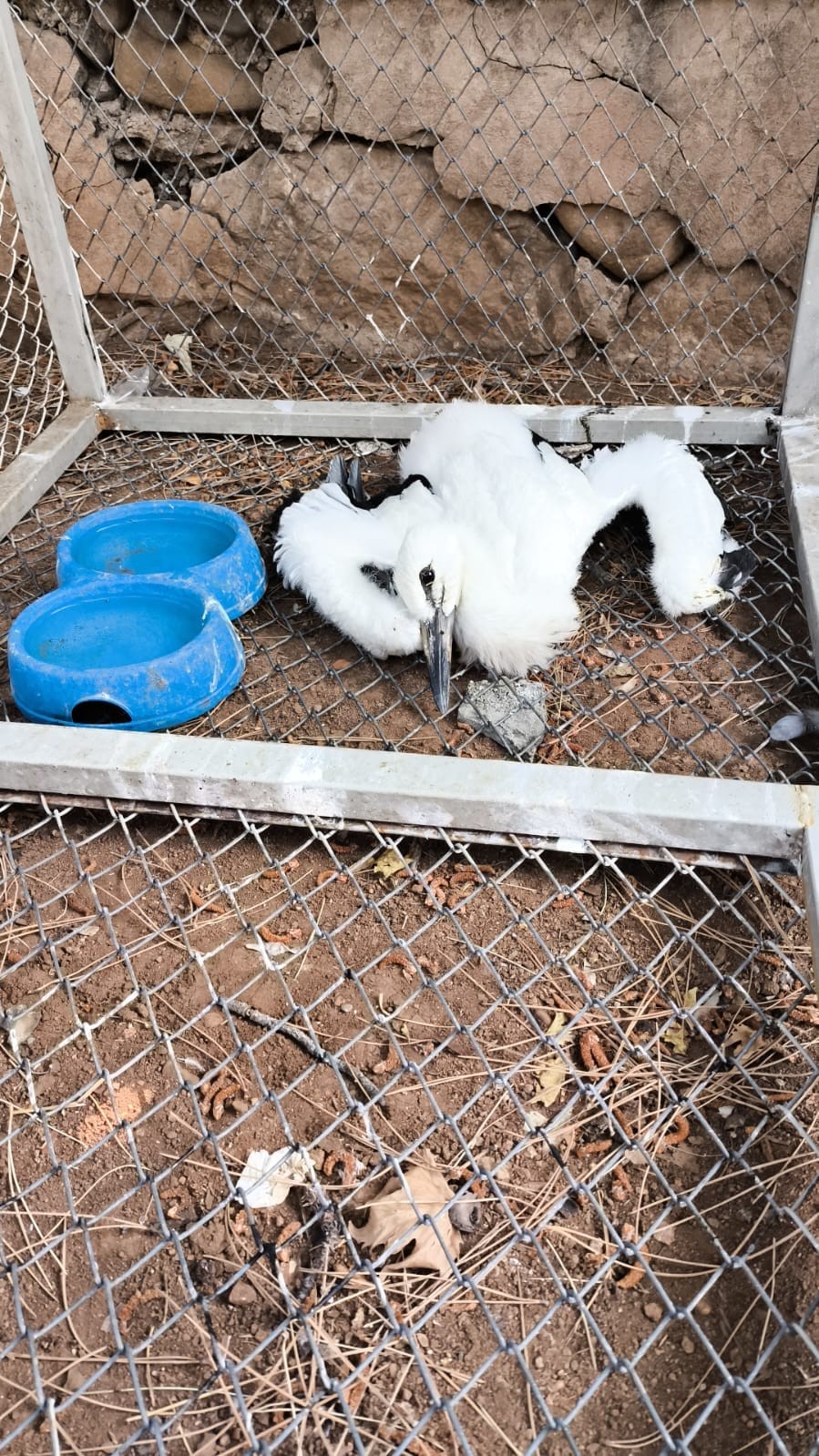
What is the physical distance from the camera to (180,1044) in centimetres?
192

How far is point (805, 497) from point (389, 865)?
4.85ft

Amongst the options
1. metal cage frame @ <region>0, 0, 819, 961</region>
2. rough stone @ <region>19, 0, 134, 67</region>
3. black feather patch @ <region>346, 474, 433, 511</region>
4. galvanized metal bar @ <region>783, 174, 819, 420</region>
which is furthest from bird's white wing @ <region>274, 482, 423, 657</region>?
rough stone @ <region>19, 0, 134, 67</region>

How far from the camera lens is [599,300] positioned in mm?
3816

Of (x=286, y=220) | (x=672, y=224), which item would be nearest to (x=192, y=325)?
(x=286, y=220)

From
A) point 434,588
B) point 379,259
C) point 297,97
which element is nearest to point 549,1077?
point 434,588

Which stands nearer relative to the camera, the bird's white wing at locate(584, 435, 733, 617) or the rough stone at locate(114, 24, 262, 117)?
the bird's white wing at locate(584, 435, 733, 617)

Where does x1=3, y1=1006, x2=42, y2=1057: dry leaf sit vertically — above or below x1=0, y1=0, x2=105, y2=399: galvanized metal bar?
below

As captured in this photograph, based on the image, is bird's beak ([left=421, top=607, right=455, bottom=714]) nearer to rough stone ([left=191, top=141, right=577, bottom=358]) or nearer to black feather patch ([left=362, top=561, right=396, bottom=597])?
black feather patch ([left=362, top=561, right=396, bottom=597])

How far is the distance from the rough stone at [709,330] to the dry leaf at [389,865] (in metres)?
2.25

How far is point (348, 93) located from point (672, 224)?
1120mm

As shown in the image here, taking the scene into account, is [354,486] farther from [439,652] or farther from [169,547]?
[439,652]

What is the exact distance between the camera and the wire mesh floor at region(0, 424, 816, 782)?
2441mm

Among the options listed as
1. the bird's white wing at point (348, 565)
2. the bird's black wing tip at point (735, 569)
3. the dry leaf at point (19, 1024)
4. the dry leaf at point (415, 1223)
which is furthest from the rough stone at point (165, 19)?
the dry leaf at point (415, 1223)

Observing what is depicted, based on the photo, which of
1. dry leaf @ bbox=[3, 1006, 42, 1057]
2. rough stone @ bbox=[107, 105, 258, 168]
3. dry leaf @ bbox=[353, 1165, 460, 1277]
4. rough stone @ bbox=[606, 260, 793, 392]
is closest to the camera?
dry leaf @ bbox=[353, 1165, 460, 1277]
